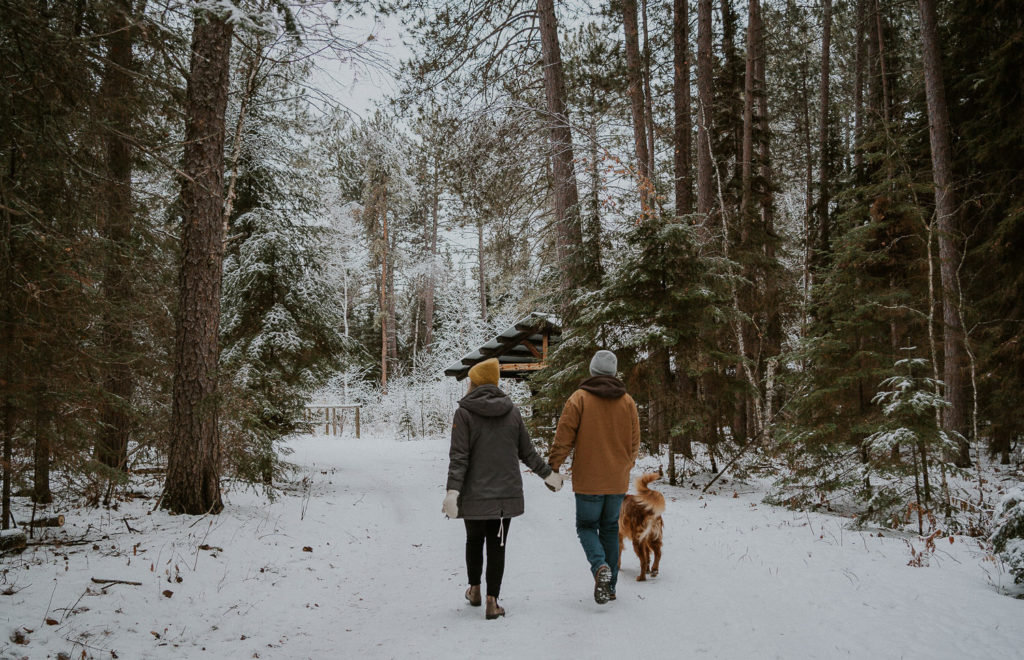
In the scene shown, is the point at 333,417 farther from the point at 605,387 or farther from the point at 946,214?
the point at 946,214

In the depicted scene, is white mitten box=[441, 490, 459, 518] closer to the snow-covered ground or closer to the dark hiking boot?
the snow-covered ground

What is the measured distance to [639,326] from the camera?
9.23 meters

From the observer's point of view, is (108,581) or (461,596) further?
(461,596)

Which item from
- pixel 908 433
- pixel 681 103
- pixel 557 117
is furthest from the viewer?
pixel 681 103

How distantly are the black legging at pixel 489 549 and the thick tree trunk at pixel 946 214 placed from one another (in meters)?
9.22

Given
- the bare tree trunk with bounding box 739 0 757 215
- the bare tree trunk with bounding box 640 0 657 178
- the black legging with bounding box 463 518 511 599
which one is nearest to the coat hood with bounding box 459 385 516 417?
the black legging with bounding box 463 518 511 599

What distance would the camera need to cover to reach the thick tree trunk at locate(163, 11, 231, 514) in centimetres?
615

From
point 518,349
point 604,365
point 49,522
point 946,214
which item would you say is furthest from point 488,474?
point 518,349

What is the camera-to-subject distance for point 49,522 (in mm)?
5316

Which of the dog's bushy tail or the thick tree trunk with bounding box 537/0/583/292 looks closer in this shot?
the dog's bushy tail

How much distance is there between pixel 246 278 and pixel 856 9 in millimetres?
20419

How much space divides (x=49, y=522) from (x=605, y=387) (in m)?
5.43

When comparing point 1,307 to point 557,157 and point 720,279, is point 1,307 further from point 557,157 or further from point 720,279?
point 557,157

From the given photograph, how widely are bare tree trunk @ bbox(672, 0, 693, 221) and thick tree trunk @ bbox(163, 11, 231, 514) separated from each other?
8758 mm
